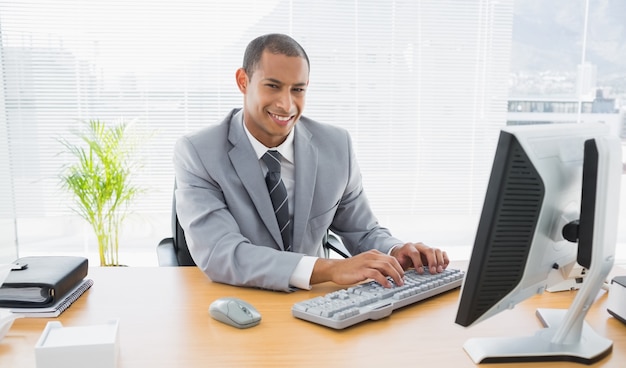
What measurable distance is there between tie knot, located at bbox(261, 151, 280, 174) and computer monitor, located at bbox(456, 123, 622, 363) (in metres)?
0.95

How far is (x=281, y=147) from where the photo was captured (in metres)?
1.94

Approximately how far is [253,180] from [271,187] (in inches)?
3.0

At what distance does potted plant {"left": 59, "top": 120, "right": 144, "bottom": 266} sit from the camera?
129 inches

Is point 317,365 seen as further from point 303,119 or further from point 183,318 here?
point 303,119

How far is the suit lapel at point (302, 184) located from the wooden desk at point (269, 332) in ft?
1.30

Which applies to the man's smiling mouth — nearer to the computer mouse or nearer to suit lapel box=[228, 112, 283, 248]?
suit lapel box=[228, 112, 283, 248]

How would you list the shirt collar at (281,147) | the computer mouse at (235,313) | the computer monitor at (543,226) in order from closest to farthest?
the computer monitor at (543,226), the computer mouse at (235,313), the shirt collar at (281,147)

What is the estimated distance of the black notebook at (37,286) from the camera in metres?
1.30

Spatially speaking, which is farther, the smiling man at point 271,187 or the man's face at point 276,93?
the man's face at point 276,93

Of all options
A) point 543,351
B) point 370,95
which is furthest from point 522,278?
point 370,95

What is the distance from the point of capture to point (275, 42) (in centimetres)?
186

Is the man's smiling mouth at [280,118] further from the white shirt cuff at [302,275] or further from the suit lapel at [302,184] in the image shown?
the white shirt cuff at [302,275]

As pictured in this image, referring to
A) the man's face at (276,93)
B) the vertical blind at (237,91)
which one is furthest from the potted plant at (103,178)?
the man's face at (276,93)

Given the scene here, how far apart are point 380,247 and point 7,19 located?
9.43ft
